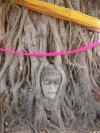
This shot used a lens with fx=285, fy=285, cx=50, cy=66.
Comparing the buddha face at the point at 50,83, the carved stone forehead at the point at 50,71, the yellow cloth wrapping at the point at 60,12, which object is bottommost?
the buddha face at the point at 50,83

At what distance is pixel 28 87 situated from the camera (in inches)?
172

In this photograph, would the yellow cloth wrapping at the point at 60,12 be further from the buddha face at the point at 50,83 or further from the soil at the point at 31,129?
the soil at the point at 31,129

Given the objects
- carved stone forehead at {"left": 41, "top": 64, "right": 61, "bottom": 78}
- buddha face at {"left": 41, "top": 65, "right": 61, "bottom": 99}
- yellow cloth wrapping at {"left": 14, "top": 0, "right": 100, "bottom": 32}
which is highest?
yellow cloth wrapping at {"left": 14, "top": 0, "right": 100, "bottom": 32}

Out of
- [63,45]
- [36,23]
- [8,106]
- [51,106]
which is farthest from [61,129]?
[36,23]

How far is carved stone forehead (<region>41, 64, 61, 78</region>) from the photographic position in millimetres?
3992

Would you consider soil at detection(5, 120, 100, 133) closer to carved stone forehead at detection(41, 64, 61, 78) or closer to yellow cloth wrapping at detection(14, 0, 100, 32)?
carved stone forehead at detection(41, 64, 61, 78)

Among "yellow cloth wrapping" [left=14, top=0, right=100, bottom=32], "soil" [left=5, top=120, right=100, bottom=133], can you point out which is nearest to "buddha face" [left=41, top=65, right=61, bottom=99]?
"soil" [left=5, top=120, right=100, bottom=133]

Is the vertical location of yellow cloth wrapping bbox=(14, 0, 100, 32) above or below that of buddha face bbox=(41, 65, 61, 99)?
above

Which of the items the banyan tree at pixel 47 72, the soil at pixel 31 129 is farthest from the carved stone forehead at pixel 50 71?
the soil at pixel 31 129

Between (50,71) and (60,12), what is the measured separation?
905 mm

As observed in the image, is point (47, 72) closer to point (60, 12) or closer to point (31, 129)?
point (31, 129)

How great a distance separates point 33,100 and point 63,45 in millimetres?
972

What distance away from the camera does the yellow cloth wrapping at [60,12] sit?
4219 mm

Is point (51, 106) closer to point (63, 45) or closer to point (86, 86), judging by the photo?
point (86, 86)
